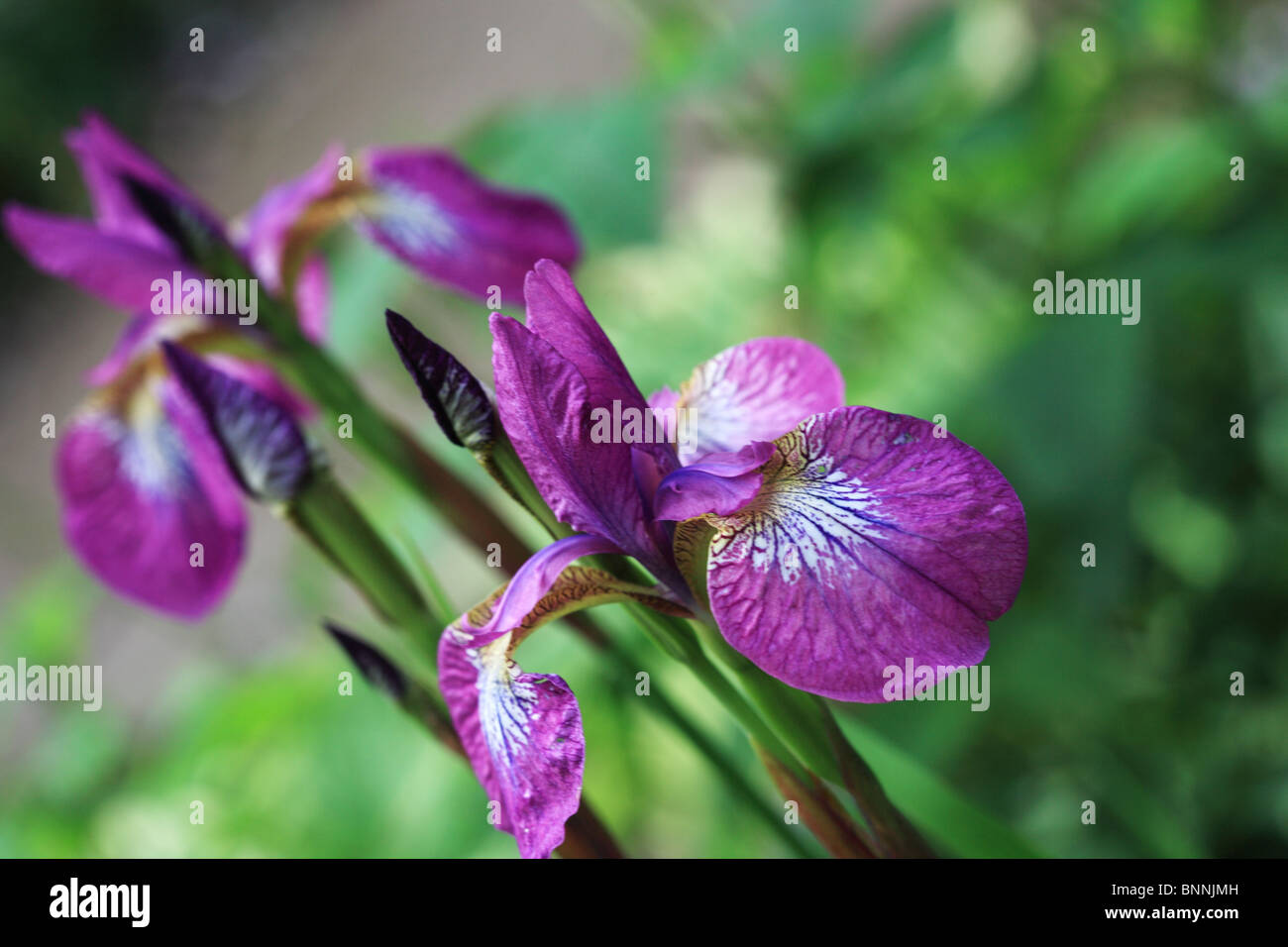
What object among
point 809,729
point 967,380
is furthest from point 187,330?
point 967,380

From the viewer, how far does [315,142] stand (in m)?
3.71

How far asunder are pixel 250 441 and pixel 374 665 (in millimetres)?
107

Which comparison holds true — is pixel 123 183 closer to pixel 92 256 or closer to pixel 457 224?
pixel 92 256

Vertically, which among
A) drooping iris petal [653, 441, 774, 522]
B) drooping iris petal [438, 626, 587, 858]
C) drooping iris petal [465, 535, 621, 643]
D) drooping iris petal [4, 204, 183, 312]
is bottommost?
drooping iris petal [438, 626, 587, 858]

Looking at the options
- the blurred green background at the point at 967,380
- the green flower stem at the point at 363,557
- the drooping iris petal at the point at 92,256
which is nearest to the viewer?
the green flower stem at the point at 363,557

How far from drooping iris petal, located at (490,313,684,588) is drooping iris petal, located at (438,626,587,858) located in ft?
0.16

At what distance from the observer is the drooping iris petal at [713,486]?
1.07ft

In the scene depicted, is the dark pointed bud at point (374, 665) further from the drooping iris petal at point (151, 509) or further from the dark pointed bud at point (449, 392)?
the drooping iris petal at point (151, 509)

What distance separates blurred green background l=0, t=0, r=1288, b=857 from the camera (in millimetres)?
945

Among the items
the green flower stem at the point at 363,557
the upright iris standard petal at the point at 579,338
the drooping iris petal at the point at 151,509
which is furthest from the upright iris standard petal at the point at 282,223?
the upright iris standard petal at the point at 579,338

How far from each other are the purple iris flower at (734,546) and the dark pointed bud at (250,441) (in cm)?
12

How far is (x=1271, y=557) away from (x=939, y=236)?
0.51m

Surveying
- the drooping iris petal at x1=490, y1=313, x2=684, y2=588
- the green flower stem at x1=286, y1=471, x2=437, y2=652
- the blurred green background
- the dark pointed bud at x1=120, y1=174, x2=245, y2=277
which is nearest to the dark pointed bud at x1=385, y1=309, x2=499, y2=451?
the drooping iris petal at x1=490, y1=313, x2=684, y2=588

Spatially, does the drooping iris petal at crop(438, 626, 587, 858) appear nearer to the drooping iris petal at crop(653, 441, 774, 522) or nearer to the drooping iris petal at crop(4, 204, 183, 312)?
the drooping iris petal at crop(653, 441, 774, 522)
